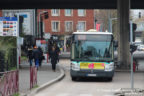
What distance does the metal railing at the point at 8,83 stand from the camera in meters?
12.5

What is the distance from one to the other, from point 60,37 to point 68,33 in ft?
6.07

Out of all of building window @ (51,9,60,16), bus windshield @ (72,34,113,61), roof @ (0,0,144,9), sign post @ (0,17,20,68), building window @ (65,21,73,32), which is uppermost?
building window @ (51,9,60,16)

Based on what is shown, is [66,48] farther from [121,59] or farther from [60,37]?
[121,59]

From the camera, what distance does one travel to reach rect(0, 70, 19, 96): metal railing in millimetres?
12516

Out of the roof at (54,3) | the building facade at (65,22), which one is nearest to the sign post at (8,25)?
the roof at (54,3)

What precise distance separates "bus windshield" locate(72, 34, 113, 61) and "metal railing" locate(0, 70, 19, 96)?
7.86m

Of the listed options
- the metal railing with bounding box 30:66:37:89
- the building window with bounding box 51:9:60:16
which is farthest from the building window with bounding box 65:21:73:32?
the metal railing with bounding box 30:66:37:89

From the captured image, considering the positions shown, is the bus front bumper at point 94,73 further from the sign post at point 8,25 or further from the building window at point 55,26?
the building window at point 55,26

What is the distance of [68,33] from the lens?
8156cm

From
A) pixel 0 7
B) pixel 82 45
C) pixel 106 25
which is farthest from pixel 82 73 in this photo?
pixel 106 25

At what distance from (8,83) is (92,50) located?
376 inches

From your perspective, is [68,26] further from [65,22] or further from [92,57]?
[92,57]

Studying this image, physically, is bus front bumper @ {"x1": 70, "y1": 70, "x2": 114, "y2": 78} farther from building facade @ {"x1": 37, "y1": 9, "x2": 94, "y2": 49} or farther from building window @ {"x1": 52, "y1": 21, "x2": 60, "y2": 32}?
building window @ {"x1": 52, "y1": 21, "x2": 60, "y2": 32}

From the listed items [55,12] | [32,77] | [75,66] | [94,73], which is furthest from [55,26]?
[32,77]
